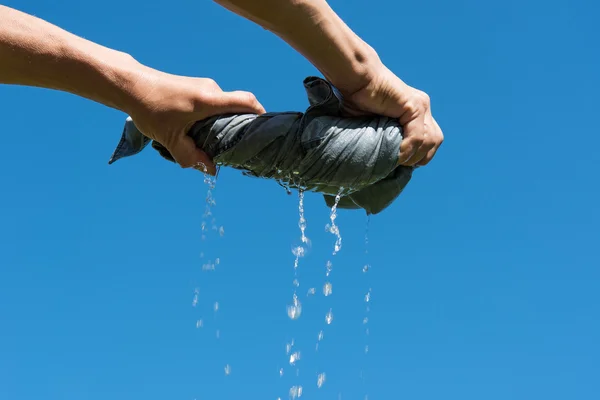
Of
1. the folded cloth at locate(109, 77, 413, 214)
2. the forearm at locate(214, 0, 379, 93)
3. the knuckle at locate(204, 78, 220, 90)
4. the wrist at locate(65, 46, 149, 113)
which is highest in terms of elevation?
the forearm at locate(214, 0, 379, 93)

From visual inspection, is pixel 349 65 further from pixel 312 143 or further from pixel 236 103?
pixel 236 103

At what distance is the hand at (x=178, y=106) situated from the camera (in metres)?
3.65

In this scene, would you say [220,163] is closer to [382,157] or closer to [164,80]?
[164,80]

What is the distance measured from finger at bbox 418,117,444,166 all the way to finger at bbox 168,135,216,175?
107cm

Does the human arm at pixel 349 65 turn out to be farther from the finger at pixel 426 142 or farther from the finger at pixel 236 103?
the finger at pixel 236 103

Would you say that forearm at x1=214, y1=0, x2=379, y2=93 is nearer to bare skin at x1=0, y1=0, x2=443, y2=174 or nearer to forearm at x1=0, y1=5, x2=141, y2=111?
bare skin at x1=0, y1=0, x2=443, y2=174

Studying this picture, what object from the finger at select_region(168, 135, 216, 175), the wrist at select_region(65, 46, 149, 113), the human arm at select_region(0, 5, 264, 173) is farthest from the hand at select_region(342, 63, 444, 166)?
the wrist at select_region(65, 46, 149, 113)

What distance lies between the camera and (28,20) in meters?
3.58

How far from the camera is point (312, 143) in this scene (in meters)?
3.68

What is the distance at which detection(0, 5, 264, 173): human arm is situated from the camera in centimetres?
354

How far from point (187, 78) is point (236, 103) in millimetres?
260

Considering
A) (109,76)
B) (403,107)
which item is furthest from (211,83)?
(403,107)

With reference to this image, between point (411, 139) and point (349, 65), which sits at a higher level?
point (349, 65)

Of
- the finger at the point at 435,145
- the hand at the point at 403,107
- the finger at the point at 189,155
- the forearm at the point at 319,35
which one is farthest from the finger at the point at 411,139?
the finger at the point at 189,155
